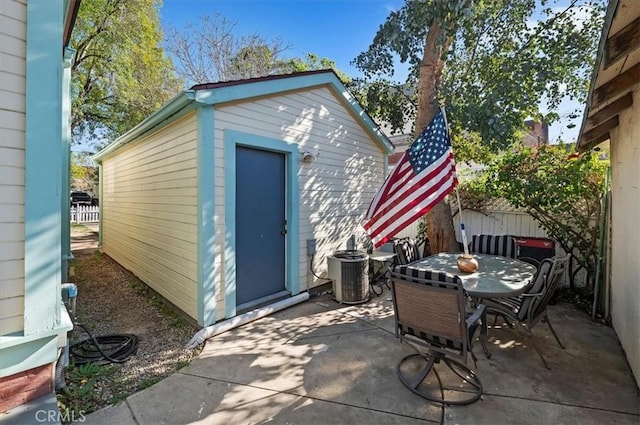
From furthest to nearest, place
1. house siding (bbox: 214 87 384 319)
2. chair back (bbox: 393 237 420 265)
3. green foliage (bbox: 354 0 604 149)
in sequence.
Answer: green foliage (bbox: 354 0 604 149) < chair back (bbox: 393 237 420 265) < house siding (bbox: 214 87 384 319)

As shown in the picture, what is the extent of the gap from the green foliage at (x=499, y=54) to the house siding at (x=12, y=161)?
555 cm

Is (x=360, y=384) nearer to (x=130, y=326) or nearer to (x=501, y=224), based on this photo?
(x=130, y=326)

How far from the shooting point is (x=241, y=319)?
4.16m

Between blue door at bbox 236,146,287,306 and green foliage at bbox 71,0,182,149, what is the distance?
11.5 m

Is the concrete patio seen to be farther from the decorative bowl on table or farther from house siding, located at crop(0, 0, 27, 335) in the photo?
house siding, located at crop(0, 0, 27, 335)

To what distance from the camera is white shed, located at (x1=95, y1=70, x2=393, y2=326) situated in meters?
3.91

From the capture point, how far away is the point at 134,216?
648cm

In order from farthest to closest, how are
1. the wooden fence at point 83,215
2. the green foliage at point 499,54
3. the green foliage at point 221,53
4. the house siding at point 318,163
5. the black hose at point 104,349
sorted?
the wooden fence at point 83,215, the green foliage at point 221,53, the green foliage at point 499,54, the house siding at point 318,163, the black hose at point 104,349

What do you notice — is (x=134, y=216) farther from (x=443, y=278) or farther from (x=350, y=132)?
(x=443, y=278)

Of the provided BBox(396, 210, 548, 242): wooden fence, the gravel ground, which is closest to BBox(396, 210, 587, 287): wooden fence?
BBox(396, 210, 548, 242): wooden fence

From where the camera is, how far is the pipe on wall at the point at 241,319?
367cm

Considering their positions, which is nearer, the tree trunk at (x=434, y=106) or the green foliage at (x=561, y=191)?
the green foliage at (x=561, y=191)

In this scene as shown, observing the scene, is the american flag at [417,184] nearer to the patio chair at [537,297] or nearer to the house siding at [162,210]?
the patio chair at [537,297]

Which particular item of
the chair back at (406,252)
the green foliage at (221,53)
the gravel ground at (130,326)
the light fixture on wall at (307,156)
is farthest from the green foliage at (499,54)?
the green foliage at (221,53)
